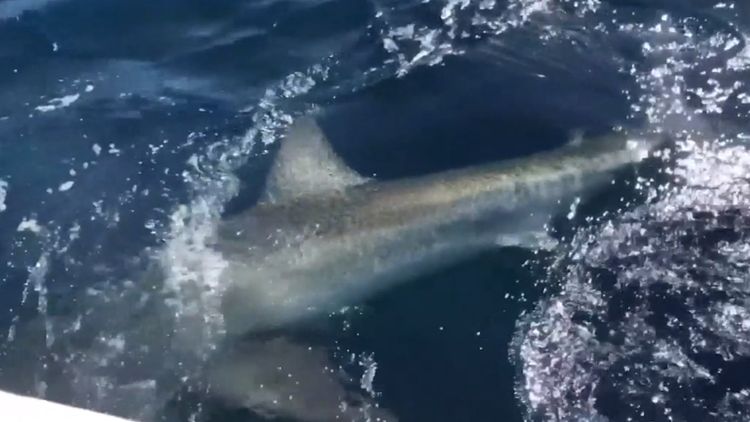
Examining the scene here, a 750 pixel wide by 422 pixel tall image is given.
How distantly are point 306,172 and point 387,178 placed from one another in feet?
1.97

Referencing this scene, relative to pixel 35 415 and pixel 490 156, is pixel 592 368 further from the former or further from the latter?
pixel 35 415

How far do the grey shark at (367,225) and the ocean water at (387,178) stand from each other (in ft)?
0.44

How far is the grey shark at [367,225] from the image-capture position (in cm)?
584

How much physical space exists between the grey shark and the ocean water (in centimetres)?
13

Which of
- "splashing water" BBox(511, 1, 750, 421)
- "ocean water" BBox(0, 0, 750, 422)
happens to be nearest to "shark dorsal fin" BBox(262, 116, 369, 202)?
"ocean water" BBox(0, 0, 750, 422)

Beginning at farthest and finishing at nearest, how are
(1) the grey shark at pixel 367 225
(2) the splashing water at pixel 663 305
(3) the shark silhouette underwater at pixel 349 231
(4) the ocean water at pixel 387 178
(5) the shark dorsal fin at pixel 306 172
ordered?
(5) the shark dorsal fin at pixel 306 172 → (1) the grey shark at pixel 367 225 → (3) the shark silhouette underwater at pixel 349 231 → (4) the ocean water at pixel 387 178 → (2) the splashing water at pixel 663 305

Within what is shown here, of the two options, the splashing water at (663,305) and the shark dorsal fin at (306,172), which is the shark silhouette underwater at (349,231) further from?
the splashing water at (663,305)

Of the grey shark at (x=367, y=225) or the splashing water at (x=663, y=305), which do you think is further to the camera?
the grey shark at (x=367, y=225)

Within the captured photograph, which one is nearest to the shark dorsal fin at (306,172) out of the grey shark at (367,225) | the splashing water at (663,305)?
the grey shark at (367,225)

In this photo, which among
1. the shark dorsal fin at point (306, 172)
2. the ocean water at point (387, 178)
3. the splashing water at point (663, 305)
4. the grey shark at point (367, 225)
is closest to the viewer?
the splashing water at point (663, 305)

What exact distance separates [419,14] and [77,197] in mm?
3050

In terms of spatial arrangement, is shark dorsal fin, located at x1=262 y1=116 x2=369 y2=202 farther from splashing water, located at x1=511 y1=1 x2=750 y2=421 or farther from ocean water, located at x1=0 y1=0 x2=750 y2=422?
splashing water, located at x1=511 y1=1 x2=750 y2=421

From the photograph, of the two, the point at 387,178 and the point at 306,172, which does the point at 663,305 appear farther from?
the point at 306,172

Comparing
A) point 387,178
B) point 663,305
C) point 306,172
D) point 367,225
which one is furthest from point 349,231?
point 663,305
